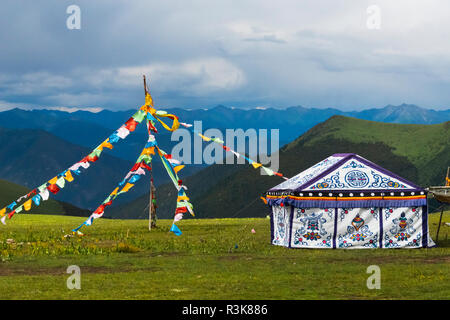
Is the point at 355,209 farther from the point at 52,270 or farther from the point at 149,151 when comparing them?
the point at 149,151

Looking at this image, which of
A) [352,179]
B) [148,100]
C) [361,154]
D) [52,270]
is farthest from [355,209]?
[361,154]

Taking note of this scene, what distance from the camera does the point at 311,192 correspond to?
21.5 metres

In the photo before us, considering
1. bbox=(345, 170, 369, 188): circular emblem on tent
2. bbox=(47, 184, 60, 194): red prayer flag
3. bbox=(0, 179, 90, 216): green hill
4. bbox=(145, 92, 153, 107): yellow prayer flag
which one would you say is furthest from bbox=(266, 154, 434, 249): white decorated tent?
bbox=(0, 179, 90, 216): green hill

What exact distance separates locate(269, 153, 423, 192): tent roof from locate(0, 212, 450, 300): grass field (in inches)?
83.0

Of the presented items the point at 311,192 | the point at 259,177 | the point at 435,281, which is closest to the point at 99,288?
the point at 435,281

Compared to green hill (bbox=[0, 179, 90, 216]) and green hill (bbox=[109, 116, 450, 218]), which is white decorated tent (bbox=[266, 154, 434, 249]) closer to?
green hill (bbox=[0, 179, 90, 216])

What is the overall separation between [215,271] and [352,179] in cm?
752

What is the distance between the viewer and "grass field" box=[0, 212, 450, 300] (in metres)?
12.8

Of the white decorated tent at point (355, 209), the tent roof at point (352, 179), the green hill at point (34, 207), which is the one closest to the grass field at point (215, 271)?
the white decorated tent at point (355, 209)

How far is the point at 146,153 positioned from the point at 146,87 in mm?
3474

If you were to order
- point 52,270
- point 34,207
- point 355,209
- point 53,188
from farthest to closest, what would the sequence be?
1. point 34,207
2. point 53,188
3. point 355,209
4. point 52,270

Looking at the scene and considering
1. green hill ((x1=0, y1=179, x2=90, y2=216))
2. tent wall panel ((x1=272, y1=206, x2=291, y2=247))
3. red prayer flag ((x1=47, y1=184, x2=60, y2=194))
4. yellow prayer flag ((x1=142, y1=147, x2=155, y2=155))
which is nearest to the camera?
tent wall panel ((x1=272, y1=206, x2=291, y2=247))

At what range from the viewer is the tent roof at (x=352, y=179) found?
2159 centimetres

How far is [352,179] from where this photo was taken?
21750 millimetres
